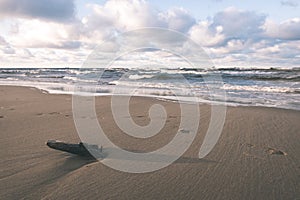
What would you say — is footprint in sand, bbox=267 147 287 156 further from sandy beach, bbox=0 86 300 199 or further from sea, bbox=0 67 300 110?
sea, bbox=0 67 300 110

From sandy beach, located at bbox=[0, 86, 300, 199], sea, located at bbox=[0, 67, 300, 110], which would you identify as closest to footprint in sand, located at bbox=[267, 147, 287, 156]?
sandy beach, located at bbox=[0, 86, 300, 199]

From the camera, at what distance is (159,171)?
3357 millimetres

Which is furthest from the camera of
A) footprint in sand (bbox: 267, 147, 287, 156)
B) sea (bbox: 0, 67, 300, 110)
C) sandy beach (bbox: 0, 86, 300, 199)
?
sea (bbox: 0, 67, 300, 110)

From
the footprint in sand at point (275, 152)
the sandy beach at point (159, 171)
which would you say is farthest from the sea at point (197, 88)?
the footprint in sand at point (275, 152)

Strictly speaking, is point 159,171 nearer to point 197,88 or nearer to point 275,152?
point 275,152

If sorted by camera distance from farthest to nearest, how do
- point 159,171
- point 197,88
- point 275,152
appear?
point 197,88
point 275,152
point 159,171

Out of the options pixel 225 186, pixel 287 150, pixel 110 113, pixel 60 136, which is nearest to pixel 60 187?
pixel 225 186

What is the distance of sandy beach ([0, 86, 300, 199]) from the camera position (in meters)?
2.84

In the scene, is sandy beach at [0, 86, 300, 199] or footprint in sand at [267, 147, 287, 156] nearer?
Answer: sandy beach at [0, 86, 300, 199]

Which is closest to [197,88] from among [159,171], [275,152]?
[275,152]

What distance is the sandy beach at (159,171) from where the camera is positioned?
2.84m

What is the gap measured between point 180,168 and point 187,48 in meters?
2.17

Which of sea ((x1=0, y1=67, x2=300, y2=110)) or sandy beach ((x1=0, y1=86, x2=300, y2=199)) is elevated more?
sea ((x1=0, y1=67, x2=300, y2=110))

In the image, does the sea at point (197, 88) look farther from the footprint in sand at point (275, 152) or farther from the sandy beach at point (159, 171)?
the footprint in sand at point (275, 152)
